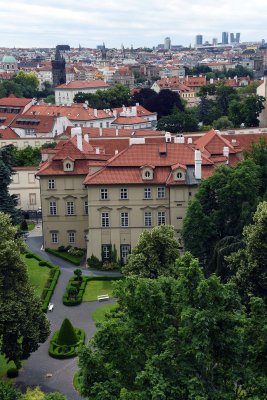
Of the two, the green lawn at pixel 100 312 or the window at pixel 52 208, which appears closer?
the green lawn at pixel 100 312

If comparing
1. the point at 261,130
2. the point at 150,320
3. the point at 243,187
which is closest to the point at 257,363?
the point at 150,320

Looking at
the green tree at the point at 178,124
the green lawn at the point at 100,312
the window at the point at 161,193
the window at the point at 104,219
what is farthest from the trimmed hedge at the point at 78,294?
the green tree at the point at 178,124

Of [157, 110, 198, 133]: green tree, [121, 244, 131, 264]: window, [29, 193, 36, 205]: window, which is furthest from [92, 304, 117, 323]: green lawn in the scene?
[157, 110, 198, 133]: green tree

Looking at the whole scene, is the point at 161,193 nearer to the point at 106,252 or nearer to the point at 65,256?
the point at 106,252

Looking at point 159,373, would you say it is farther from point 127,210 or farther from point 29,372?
point 127,210

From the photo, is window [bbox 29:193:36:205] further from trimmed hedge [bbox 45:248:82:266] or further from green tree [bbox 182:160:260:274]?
green tree [bbox 182:160:260:274]

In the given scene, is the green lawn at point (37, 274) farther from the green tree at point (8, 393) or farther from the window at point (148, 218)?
the green tree at point (8, 393)
